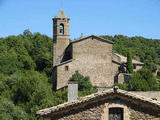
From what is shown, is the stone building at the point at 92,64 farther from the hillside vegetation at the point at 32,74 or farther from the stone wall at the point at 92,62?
the hillside vegetation at the point at 32,74

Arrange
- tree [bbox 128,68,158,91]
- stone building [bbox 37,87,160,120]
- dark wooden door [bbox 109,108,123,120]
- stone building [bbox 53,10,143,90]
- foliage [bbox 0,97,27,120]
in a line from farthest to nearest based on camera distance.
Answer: stone building [bbox 53,10,143,90] < tree [bbox 128,68,158,91] < foliage [bbox 0,97,27,120] < dark wooden door [bbox 109,108,123,120] < stone building [bbox 37,87,160,120]

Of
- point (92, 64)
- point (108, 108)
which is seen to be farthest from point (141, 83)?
point (108, 108)

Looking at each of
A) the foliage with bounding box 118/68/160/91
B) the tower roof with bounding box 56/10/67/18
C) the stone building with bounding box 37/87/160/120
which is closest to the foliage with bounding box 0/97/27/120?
the foliage with bounding box 118/68/160/91

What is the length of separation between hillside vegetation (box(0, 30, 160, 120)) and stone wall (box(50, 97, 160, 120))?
76.2 feet

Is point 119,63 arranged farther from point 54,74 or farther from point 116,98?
point 116,98

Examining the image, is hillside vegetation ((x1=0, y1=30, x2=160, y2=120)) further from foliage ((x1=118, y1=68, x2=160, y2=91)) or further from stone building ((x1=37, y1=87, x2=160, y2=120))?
stone building ((x1=37, y1=87, x2=160, y2=120))

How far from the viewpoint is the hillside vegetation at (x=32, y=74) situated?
47600mm

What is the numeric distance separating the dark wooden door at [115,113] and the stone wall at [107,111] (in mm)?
107

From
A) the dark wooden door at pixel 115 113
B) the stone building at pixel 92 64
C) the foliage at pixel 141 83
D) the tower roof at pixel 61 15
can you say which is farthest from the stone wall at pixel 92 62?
the dark wooden door at pixel 115 113

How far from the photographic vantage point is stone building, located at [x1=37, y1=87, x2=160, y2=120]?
16.5 meters

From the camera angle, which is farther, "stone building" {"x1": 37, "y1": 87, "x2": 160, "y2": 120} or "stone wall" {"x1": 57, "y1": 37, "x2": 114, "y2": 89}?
"stone wall" {"x1": 57, "y1": 37, "x2": 114, "y2": 89}

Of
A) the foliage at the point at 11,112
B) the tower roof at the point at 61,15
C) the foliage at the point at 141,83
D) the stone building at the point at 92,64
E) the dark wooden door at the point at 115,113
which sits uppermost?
the tower roof at the point at 61,15

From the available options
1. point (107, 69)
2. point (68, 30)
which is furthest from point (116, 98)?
point (68, 30)

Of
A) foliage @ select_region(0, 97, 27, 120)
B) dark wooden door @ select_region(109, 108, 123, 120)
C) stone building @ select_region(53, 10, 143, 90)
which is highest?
stone building @ select_region(53, 10, 143, 90)
